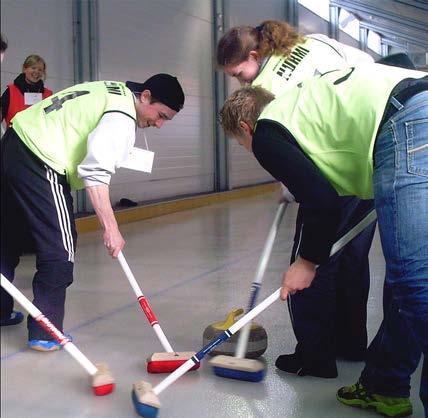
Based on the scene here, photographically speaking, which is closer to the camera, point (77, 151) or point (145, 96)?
point (145, 96)

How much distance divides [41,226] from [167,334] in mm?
791

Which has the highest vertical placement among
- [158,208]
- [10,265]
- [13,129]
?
[13,129]

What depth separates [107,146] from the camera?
1.28 meters

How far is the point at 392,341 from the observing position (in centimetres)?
127

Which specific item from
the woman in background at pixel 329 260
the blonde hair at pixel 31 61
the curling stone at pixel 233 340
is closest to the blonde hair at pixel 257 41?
the woman in background at pixel 329 260

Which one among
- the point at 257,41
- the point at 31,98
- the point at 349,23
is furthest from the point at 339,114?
the point at 31,98

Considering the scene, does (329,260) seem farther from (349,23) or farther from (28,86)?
(28,86)

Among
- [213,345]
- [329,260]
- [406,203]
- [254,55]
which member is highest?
[254,55]

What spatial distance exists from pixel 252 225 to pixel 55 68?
3.42m

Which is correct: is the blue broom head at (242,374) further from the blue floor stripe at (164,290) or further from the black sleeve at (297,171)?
the black sleeve at (297,171)

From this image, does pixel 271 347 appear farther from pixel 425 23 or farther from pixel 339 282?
pixel 425 23

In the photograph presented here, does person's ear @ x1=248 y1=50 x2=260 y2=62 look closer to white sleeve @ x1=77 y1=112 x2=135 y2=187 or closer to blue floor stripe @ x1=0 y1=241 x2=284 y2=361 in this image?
white sleeve @ x1=77 y1=112 x2=135 y2=187

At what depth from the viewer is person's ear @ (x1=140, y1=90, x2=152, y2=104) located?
117 centimetres

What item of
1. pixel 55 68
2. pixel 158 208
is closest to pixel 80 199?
pixel 158 208
